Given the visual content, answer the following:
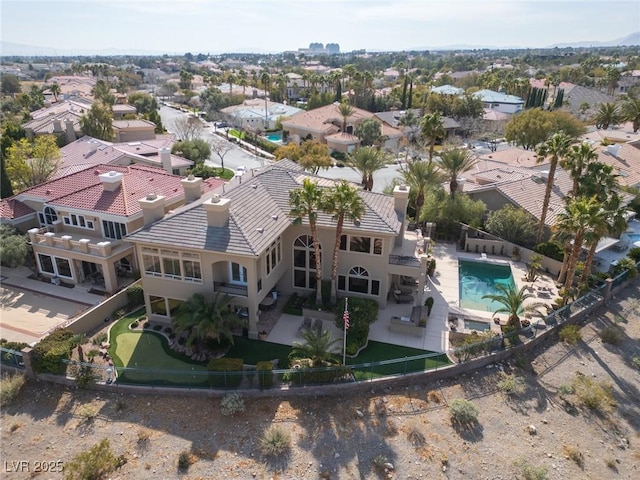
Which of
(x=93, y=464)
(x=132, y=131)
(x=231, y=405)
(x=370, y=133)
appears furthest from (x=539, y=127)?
(x=93, y=464)

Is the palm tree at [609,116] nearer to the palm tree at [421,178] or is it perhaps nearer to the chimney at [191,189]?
the palm tree at [421,178]

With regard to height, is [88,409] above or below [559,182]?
below

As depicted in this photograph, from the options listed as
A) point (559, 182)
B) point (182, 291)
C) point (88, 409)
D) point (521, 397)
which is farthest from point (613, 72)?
point (88, 409)

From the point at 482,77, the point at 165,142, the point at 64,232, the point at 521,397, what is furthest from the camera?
the point at 482,77

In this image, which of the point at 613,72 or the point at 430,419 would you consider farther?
the point at 613,72

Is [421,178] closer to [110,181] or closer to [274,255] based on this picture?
[274,255]

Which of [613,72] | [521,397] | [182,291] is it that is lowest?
[521,397]

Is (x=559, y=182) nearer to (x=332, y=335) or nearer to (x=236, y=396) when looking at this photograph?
(x=332, y=335)
